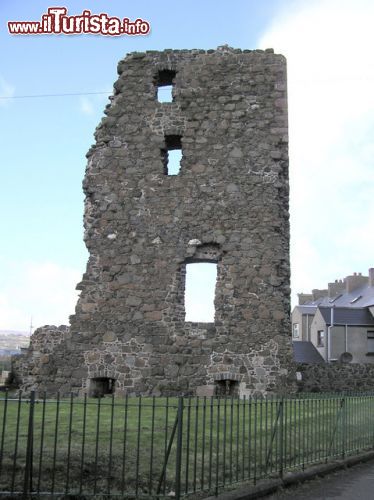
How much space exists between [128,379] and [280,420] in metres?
7.91

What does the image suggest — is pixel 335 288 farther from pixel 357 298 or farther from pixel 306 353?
pixel 306 353

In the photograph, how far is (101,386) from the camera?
16016 mm

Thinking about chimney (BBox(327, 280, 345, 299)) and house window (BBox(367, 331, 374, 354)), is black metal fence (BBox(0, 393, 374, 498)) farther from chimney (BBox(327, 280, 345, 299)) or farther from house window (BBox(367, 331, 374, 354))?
chimney (BBox(327, 280, 345, 299))

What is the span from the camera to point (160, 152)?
17062 millimetres

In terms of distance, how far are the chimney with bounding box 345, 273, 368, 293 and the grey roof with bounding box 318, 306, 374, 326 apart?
8.87 m

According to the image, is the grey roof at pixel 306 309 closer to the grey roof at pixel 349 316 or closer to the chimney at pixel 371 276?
the chimney at pixel 371 276

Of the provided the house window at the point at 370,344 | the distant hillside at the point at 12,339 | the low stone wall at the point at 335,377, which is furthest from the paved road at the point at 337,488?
the distant hillside at the point at 12,339

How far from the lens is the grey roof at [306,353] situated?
36281 mm

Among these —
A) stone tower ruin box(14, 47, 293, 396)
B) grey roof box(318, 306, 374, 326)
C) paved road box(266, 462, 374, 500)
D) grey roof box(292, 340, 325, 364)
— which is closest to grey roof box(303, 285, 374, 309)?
grey roof box(318, 306, 374, 326)

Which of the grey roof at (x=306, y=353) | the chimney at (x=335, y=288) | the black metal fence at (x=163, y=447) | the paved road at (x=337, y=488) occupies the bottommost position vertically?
the paved road at (x=337, y=488)

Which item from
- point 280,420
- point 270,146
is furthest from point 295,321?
point 280,420

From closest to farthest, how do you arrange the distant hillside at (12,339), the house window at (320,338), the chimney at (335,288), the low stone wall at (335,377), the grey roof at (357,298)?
the low stone wall at (335,377), the house window at (320,338), the grey roof at (357,298), the chimney at (335,288), the distant hillside at (12,339)

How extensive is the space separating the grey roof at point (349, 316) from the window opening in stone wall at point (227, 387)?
25.4 metres

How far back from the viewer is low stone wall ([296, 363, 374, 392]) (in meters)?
18.1
